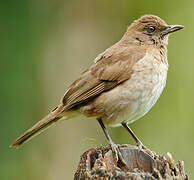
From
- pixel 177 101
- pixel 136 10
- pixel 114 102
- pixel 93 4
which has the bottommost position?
pixel 177 101

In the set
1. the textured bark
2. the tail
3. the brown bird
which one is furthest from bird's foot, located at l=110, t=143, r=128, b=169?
the tail

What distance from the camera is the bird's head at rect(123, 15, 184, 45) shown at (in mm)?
6617

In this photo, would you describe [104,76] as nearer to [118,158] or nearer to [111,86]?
[111,86]

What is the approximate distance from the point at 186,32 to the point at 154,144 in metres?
2.92

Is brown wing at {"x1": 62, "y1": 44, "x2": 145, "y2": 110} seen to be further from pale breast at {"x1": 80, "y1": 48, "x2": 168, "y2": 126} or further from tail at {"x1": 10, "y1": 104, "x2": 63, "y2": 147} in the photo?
tail at {"x1": 10, "y1": 104, "x2": 63, "y2": 147}

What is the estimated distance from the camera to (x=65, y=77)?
1043 centimetres

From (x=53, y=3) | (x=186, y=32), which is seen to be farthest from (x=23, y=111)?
(x=186, y=32)

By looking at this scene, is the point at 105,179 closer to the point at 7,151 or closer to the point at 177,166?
the point at 177,166

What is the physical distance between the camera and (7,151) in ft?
32.7

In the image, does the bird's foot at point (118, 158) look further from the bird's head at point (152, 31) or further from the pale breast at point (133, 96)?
the bird's head at point (152, 31)

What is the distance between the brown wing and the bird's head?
0.38 m

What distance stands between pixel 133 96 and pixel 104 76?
0.55m

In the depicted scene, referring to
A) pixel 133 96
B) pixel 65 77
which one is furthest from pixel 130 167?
pixel 65 77

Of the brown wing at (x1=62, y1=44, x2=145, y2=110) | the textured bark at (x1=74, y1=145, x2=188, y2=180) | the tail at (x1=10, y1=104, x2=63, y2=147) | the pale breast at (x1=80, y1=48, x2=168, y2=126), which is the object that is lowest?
the textured bark at (x1=74, y1=145, x2=188, y2=180)
